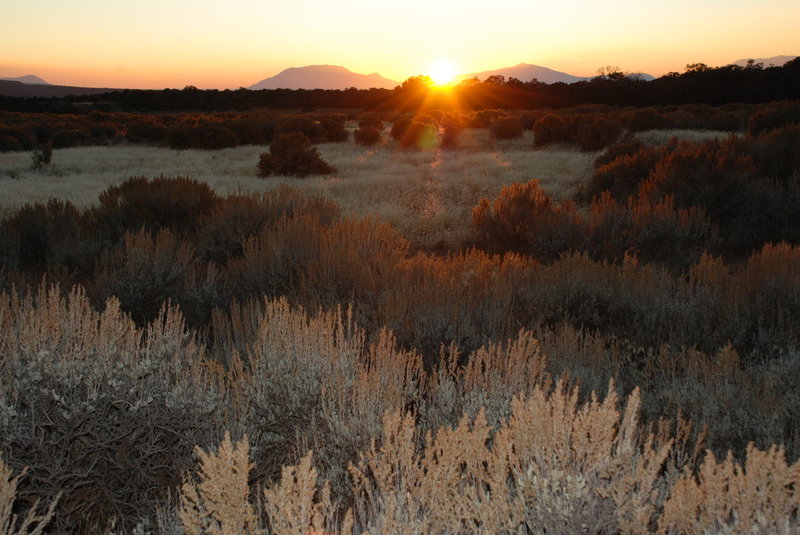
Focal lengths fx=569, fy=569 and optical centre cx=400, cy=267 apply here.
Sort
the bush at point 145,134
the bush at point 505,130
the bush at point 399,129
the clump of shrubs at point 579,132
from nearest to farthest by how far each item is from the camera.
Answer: the clump of shrubs at point 579,132 → the bush at point 505,130 → the bush at point 399,129 → the bush at point 145,134

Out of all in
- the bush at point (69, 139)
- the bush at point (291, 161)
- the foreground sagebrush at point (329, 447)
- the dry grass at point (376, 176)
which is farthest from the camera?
the bush at point (69, 139)

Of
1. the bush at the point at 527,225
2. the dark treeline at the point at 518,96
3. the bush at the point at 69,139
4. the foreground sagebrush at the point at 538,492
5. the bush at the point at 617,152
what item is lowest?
the bush at the point at 527,225

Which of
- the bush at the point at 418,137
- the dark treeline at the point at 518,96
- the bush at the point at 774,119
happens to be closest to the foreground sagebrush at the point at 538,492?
the bush at the point at 774,119

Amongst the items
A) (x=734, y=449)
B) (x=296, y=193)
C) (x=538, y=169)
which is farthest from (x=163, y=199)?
(x=538, y=169)

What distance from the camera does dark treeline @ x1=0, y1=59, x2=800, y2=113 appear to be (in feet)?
153

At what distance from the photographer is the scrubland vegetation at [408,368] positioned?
1.94 metres

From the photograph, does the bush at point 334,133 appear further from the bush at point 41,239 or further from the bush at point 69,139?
the bush at point 41,239

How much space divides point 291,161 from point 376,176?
2.51 meters

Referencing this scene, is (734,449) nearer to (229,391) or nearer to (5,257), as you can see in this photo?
(229,391)

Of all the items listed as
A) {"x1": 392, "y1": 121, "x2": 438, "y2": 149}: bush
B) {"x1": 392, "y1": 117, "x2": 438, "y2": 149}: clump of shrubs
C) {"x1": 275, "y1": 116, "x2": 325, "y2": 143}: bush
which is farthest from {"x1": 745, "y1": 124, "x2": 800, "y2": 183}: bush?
{"x1": 275, "y1": 116, "x2": 325, "y2": 143}: bush

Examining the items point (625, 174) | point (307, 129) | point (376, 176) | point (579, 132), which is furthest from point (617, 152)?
point (307, 129)

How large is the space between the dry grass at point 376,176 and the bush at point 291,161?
471mm

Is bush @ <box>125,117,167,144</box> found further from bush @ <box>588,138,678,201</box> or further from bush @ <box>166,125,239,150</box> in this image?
bush @ <box>588,138,678,201</box>

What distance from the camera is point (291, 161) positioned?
15.0 meters
